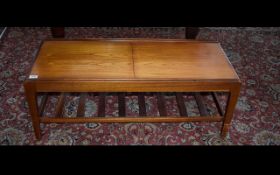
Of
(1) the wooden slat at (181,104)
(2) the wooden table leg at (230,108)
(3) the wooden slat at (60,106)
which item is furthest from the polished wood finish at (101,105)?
(2) the wooden table leg at (230,108)

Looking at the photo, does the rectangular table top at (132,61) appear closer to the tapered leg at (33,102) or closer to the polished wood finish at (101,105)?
the tapered leg at (33,102)

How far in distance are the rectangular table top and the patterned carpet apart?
57cm

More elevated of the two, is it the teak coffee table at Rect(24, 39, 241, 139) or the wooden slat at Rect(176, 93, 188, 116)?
the teak coffee table at Rect(24, 39, 241, 139)

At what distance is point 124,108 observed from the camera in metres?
2.43

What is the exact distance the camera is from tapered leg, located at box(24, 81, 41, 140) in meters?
1.89

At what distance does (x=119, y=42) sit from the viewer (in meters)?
2.38

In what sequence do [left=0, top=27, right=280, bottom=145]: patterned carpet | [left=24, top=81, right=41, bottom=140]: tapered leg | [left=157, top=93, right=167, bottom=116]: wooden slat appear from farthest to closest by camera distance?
1. [left=157, top=93, right=167, bottom=116]: wooden slat
2. [left=0, top=27, right=280, bottom=145]: patterned carpet
3. [left=24, top=81, right=41, bottom=140]: tapered leg

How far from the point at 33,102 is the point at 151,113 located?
104cm

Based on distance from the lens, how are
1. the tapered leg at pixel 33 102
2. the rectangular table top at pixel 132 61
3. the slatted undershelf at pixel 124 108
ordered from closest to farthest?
1. the tapered leg at pixel 33 102
2. the rectangular table top at pixel 132 61
3. the slatted undershelf at pixel 124 108

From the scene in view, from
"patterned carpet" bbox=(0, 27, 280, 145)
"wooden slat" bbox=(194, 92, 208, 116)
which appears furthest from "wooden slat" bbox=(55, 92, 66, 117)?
"wooden slat" bbox=(194, 92, 208, 116)

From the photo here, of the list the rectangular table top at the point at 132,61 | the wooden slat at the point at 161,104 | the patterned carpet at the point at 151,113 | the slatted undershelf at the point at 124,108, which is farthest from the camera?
the wooden slat at the point at 161,104

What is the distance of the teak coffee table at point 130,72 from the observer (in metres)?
1.93

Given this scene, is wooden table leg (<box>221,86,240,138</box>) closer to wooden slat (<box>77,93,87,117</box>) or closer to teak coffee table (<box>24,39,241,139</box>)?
teak coffee table (<box>24,39,241,139</box>)

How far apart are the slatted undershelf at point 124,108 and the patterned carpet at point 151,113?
6 centimetres
